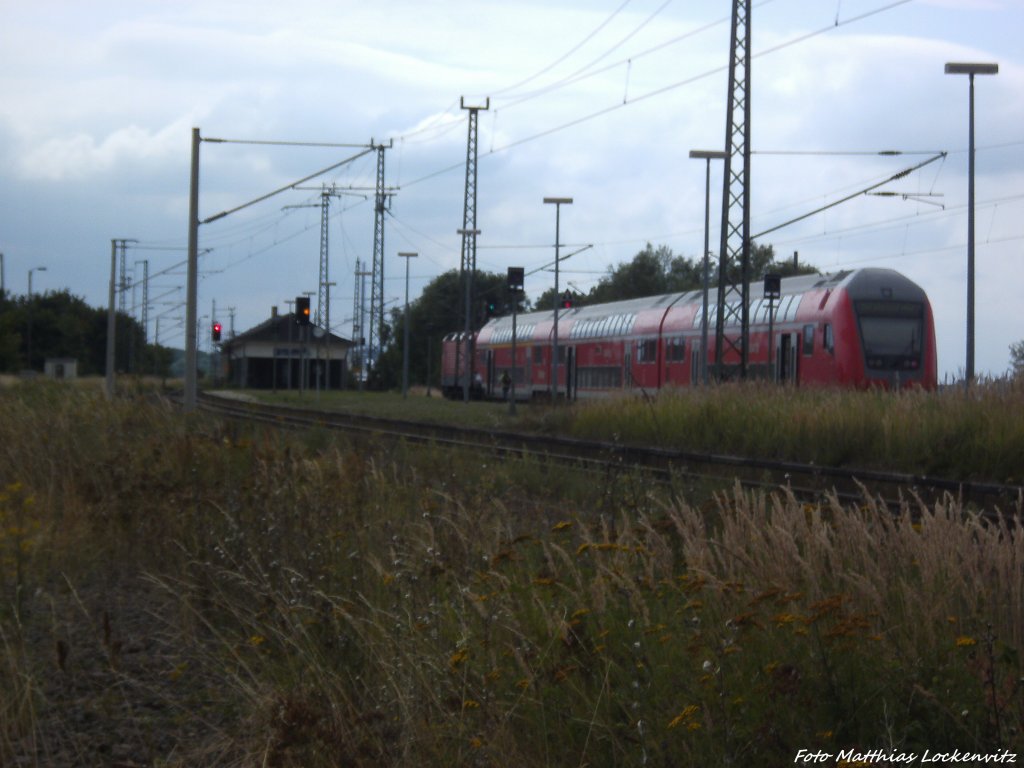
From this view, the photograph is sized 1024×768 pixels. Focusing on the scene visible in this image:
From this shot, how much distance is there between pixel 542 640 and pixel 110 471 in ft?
21.9

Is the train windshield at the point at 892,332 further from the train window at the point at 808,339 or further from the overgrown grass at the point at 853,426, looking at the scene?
the overgrown grass at the point at 853,426

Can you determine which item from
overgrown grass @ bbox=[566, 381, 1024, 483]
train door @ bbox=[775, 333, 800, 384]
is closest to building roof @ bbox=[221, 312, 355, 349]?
train door @ bbox=[775, 333, 800, 384]

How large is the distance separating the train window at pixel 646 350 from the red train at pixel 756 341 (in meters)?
0.03

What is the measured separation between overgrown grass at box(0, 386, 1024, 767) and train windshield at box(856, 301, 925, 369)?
20.6 metres

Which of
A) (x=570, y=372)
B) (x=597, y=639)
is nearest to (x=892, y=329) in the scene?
(x=570, y=372)

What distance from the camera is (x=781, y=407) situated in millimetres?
21406

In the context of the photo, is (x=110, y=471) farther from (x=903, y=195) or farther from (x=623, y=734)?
(x=903, y=195)

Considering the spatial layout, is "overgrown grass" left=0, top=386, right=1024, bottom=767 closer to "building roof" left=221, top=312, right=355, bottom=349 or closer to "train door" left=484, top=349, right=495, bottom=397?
"train door" left=484, top=349, right=495, bottom=397

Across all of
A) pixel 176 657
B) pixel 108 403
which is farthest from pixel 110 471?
pixel 108 403

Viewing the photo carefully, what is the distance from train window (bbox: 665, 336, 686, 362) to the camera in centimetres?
3584

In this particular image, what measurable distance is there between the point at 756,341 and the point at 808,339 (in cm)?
309

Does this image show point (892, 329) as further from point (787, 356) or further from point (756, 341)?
point (756, 341)

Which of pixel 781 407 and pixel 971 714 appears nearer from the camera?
pixel 971 714

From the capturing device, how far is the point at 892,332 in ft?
90.8
